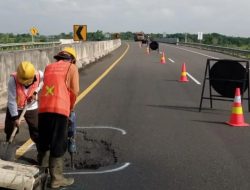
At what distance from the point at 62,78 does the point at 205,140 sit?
11.7 feet

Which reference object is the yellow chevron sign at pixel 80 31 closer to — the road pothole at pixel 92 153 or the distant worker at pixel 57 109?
the road pothole at pixel 92 153

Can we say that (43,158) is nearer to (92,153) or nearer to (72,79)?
(72,79)

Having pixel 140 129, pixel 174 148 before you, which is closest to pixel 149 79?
pixel 140 129

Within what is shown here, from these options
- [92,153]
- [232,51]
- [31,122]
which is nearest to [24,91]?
[31,122]

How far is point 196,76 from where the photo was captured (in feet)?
70.4

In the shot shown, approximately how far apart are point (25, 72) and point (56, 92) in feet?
1.87

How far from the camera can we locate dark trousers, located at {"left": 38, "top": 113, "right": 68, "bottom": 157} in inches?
229

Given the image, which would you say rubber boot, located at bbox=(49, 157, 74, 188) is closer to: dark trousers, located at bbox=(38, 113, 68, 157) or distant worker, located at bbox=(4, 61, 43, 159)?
dark trousers, located at bbox=(38, 113, 68, 157)

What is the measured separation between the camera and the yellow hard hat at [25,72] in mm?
6066

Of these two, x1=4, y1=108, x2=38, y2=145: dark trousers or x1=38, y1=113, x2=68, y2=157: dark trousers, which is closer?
x1=38, y1=113, x2=68, y2=157: dark trousers

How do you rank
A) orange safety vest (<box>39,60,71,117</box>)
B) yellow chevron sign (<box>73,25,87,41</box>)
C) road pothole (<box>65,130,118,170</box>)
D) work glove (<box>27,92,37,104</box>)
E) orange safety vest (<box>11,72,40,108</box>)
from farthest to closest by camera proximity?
yellow chevron sign (<box>73,25,87,41</box>)
road pothole (<box>65,130,118,170</box>)
work glove (<box>27,92,37,104</box>)
orange safety vest (<box>11,72,40,108</box>)
orange safety vest (<box>39,60,71,117</box>)

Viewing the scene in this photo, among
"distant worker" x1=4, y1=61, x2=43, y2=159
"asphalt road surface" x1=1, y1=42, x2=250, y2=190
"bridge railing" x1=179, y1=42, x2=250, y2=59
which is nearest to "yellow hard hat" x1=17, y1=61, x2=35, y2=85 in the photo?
"distant worker" x1=4, y1=61, x2=43, y2=159

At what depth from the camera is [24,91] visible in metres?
6.38

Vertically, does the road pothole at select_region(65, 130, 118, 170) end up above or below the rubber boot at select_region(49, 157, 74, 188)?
below
